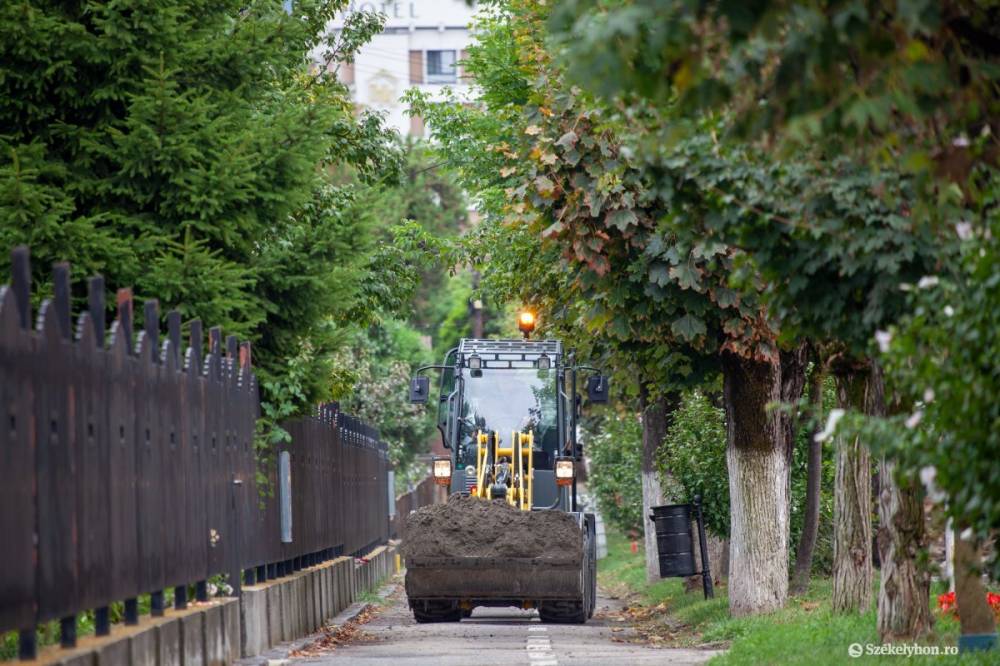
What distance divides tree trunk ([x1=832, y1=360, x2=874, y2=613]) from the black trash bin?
232 inches

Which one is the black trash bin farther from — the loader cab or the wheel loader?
the loader cab

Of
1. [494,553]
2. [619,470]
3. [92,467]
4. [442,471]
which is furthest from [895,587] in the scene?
[619,470]

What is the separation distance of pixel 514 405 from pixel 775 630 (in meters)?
8.83

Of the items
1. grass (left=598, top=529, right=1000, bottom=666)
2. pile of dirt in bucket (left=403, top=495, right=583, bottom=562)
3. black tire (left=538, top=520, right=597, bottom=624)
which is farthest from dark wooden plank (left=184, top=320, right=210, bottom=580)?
black tire (left=538, top=520, right=597, bottom=624)

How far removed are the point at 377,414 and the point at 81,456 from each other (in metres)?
46.6

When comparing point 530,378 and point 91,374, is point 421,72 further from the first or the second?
point 91,374

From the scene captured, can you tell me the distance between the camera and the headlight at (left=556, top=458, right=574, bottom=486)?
24.1 metres

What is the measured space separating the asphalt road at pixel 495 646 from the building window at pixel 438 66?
70.6 metres

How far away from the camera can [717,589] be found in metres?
26.7

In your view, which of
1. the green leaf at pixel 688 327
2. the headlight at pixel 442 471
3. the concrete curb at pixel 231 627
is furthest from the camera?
the headlight at pixel 442 471

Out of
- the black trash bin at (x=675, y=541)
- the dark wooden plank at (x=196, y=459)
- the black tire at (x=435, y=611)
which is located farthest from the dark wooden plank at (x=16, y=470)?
the black trash bin at (x=675, y=541)

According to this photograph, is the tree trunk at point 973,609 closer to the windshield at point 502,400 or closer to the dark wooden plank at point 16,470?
the dark wooden plank at point 16,470

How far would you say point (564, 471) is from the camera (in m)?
24.1

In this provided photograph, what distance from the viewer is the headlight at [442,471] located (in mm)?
24656
